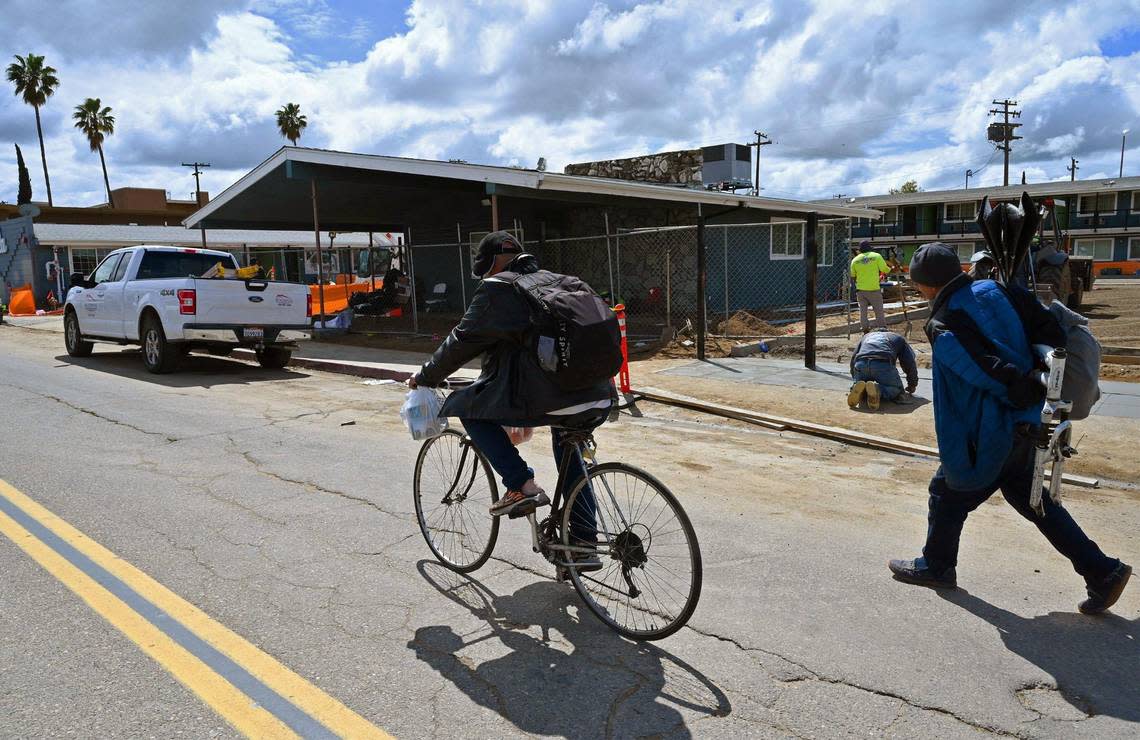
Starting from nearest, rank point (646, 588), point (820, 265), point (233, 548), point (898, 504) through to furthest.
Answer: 1. point (646, 588)
2. point (233, 548)
3. point (898, 504)
4. point (820, 265)

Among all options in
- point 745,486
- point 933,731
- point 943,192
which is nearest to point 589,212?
point 745,486

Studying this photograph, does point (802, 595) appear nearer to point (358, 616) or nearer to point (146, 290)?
point (358, 616)

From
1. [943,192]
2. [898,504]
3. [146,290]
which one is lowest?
[898,504]

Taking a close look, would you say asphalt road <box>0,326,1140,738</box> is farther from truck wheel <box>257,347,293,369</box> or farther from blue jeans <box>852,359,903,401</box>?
truck wheel <box>257,347,293,369</box>

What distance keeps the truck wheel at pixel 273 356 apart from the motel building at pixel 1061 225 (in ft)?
128

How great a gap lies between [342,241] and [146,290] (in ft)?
94.3

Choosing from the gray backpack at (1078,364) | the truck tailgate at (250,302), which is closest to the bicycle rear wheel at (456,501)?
the gray backpack at (1078,364)

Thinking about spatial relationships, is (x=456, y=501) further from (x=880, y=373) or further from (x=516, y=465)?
(x=880, y=373)

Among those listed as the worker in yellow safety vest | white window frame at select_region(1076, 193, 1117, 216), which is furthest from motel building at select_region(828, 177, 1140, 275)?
the worker in yellow safety vest

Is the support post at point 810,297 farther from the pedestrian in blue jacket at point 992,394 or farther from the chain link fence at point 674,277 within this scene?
the pedestrian in blue jacket at point 992,394

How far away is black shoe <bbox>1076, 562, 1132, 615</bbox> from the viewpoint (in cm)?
365

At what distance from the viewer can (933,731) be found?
284 cm

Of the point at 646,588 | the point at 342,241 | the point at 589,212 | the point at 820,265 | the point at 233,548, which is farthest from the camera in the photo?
the point at 342,241

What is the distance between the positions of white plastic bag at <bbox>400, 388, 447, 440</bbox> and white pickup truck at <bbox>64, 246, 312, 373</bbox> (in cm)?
881
